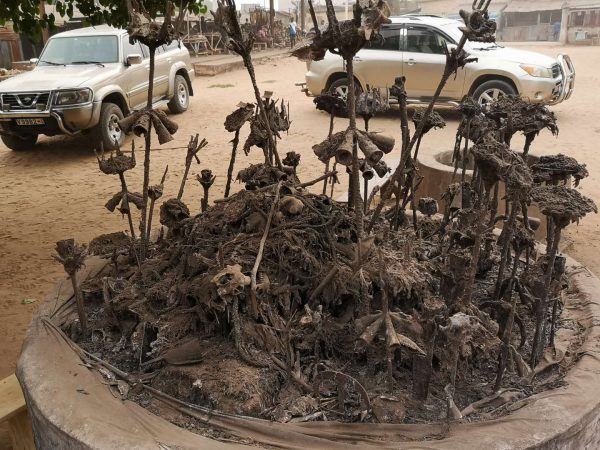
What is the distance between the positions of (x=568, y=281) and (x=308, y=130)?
7047mm

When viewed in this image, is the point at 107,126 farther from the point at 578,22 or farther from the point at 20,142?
the point at 578,22

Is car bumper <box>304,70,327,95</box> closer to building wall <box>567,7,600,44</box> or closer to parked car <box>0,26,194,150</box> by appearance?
parked car <box>0,26,194,150</box>

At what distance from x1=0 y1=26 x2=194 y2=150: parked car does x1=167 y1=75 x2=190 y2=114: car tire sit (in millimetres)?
1258

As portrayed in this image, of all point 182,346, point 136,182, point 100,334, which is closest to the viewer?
point 182,346

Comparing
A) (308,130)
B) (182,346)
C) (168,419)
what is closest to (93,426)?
(168,419)

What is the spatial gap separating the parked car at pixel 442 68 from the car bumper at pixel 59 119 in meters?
3.37

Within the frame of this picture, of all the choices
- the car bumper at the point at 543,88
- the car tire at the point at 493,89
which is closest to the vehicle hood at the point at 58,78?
the car tire at the point at 493,89

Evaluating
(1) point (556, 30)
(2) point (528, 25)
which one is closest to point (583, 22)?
(1) point (556, 30)

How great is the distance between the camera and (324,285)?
5.55 ft

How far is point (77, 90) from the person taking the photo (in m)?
7.40

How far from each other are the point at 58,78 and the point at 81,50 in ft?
3.06

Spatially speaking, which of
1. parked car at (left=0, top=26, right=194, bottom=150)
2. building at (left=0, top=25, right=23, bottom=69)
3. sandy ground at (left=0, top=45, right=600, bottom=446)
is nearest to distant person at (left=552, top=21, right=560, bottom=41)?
sandy ground at (left=0, top=45, right=600, bottom=446)

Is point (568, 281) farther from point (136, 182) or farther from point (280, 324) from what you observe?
point (136, 182)

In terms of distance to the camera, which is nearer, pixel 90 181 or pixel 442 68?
pixel 90 181
